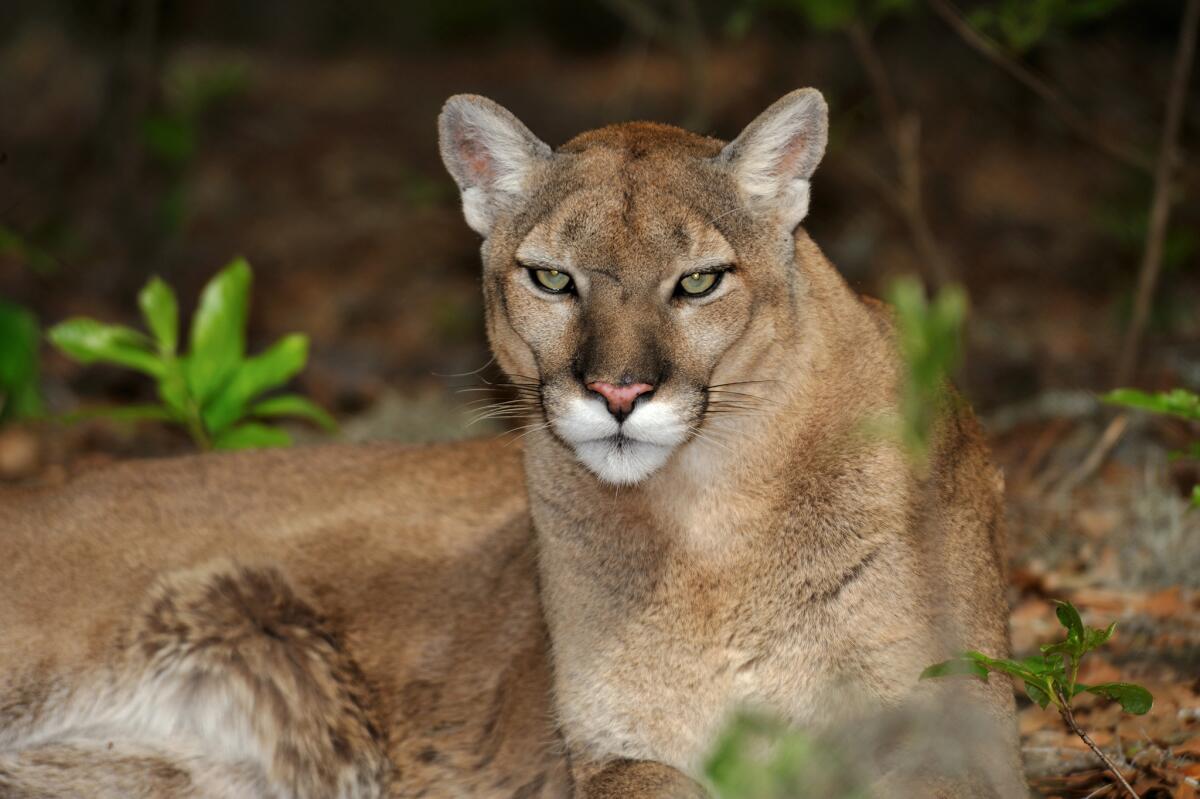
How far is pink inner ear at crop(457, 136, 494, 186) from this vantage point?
15.4 ft

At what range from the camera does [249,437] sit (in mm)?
6609

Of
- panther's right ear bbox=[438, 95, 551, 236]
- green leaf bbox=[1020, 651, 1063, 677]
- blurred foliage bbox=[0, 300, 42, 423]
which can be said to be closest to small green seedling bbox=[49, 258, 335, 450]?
blurred foliage bbox=[0, 300, 42, 423]

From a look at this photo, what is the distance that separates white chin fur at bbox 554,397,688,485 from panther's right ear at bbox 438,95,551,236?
3.06 ft

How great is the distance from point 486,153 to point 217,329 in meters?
2.37

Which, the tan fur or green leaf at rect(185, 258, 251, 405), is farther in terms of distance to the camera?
green leaf at rect(185, 258, 251, 405)

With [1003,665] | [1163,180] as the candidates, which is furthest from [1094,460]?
[1003,665]

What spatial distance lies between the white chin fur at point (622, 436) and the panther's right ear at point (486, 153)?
0.93 meters

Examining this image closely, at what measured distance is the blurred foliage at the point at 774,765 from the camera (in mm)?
3307

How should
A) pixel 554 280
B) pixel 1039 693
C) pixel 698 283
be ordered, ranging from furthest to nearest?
pixel 554 280, pixel 698 283, pixel 1039 693

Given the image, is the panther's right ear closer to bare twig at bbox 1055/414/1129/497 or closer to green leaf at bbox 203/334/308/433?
green leaf at bbox 203/334/308/433

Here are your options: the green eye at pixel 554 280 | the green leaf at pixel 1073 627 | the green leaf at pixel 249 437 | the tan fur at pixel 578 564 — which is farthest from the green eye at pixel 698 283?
the green leaf at pixel 249 437

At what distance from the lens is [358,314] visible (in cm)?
1133

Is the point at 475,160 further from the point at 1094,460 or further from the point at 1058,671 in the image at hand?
the point at 1094,460

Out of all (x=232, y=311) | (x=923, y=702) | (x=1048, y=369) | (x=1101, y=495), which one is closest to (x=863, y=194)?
(x=1048, y=369)
